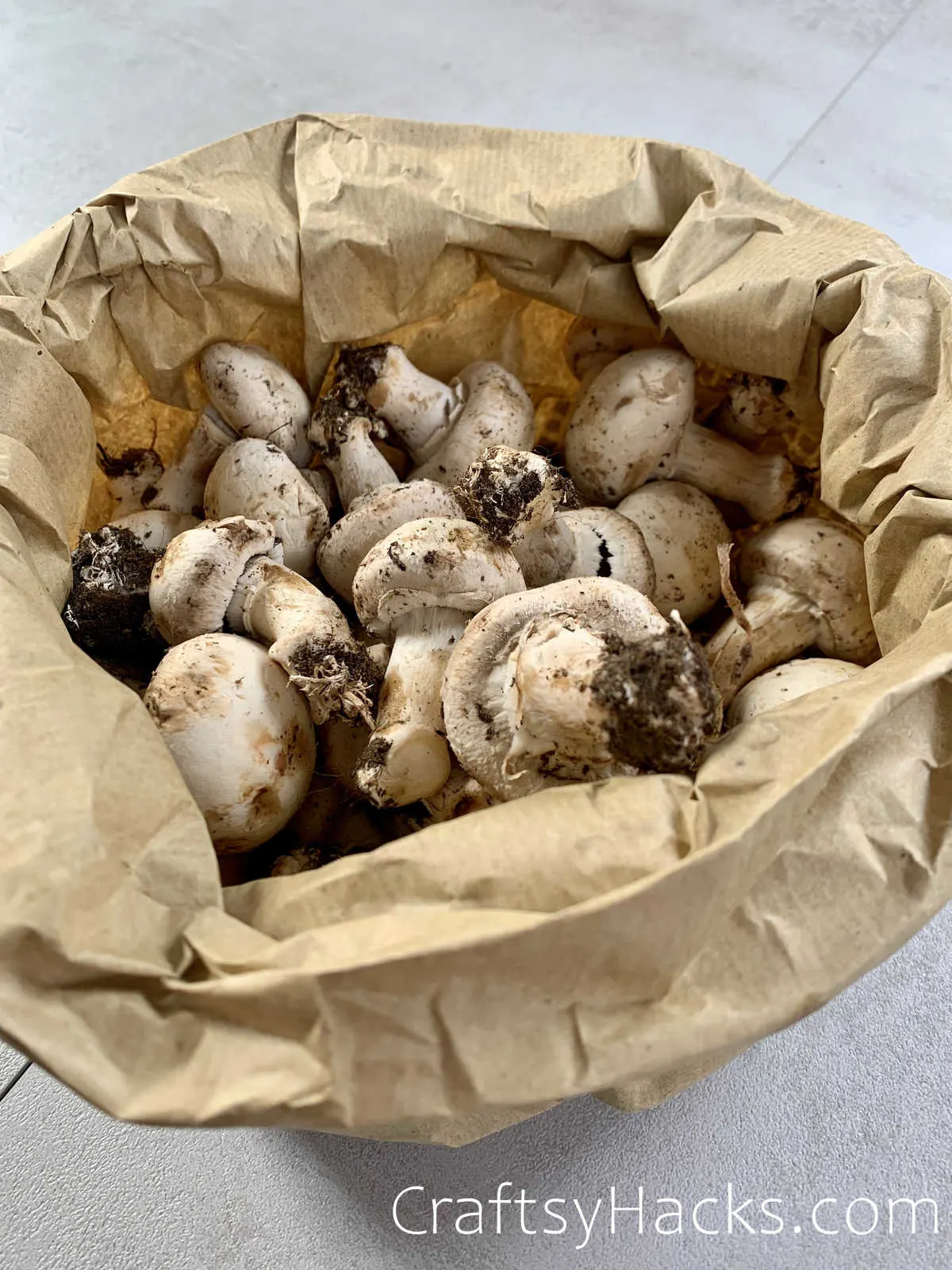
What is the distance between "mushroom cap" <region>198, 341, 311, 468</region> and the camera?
1.19m

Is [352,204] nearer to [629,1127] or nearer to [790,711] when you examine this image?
[790,711]

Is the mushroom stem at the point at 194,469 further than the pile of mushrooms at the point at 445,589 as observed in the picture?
Yes

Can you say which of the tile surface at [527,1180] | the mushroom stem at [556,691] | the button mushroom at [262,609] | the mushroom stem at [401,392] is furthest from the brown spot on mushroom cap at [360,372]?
the tile surface at [527,1180]

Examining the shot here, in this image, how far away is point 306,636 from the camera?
3.23 feet

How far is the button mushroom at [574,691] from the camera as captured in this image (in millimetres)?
750

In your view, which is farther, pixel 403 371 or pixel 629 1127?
pixel 403 371

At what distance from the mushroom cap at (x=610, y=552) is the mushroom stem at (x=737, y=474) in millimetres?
173

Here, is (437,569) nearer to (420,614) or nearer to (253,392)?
(420,614)

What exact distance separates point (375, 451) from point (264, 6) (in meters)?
1.72

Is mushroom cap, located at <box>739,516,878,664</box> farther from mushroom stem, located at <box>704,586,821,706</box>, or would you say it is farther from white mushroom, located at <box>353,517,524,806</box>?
white mushroom, located at <box>353,517,524,806</box>

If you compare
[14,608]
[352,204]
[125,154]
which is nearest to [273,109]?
[125,154]

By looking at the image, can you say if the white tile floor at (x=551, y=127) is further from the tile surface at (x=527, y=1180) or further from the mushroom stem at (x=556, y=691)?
the mushroom stem at (x=556, y=691)

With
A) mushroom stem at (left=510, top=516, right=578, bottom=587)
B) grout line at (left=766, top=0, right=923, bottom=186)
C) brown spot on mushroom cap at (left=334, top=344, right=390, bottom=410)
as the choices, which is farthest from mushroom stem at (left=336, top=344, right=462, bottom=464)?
grout line at (left=766, top=0, right=923, bottom=186)

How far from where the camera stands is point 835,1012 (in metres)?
1.16
